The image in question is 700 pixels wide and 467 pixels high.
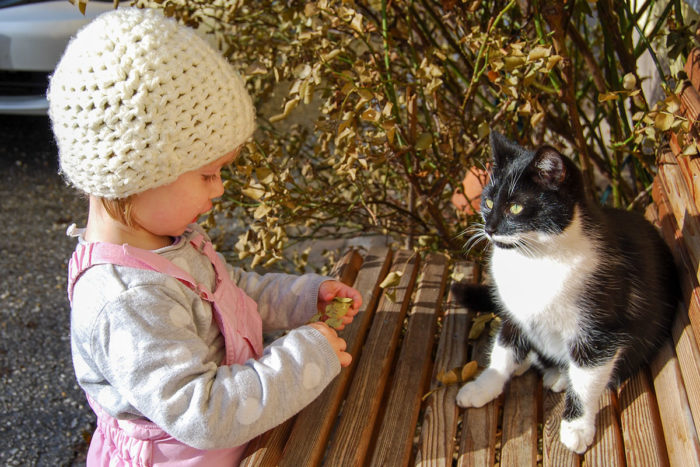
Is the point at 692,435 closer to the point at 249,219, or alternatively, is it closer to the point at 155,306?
the point at 155,306

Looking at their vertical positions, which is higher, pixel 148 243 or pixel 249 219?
pixel 148 243

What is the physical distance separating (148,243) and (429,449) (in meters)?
0.82

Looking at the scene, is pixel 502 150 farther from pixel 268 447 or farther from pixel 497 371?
pixel 268 447

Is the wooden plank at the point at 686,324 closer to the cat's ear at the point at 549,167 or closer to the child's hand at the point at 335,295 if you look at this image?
the cat's ear at the point at 549,167

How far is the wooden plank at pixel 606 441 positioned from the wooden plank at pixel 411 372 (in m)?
0.42

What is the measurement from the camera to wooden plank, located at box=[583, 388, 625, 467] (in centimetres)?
151

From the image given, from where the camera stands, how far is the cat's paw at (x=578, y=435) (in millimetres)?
1536

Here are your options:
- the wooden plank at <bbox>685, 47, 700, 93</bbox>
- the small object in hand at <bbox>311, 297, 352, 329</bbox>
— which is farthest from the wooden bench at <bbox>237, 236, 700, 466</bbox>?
the wooden plank at <bbox>685, 47, 700, 93</bbox>

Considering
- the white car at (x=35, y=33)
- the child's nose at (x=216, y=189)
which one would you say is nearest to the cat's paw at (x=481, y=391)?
the child's nose at (x=216, y=189)

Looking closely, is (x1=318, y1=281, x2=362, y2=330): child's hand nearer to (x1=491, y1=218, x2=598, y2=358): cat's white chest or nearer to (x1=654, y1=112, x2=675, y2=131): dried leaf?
(x1=491, y1=218, x2=598, y2=358): cat's white chest

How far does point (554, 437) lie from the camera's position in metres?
1.60

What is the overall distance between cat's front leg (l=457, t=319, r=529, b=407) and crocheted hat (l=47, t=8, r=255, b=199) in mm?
880

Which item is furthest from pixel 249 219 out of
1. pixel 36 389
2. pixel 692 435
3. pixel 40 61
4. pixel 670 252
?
pixel 692 435

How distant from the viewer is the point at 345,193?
279cm
